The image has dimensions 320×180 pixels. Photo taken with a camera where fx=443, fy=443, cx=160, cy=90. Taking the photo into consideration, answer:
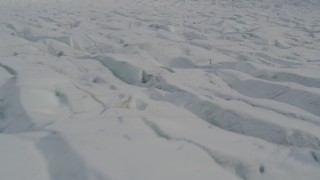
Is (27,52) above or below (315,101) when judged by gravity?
below

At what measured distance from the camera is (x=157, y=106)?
2.40 metres

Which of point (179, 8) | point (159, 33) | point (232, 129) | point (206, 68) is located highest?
point (232, 129)

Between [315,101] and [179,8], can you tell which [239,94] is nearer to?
[315,101]

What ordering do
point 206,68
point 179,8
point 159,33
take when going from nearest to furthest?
point 206,68, point 159,33, point 179,8

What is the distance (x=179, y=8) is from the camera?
851 cm

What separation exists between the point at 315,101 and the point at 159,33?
2967 millimetres

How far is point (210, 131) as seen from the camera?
2.07m

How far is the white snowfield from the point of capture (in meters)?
1.67

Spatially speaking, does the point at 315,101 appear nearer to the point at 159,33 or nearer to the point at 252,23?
the point at 159,33

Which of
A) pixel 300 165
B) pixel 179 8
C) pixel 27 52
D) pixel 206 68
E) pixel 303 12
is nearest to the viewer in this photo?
pixel 300 165

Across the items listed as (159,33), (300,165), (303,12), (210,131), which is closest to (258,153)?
(300,165)

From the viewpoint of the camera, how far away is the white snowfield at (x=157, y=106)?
65.6 inches

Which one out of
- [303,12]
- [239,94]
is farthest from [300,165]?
[303,12]

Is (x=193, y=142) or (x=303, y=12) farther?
(x=303, y=12)
